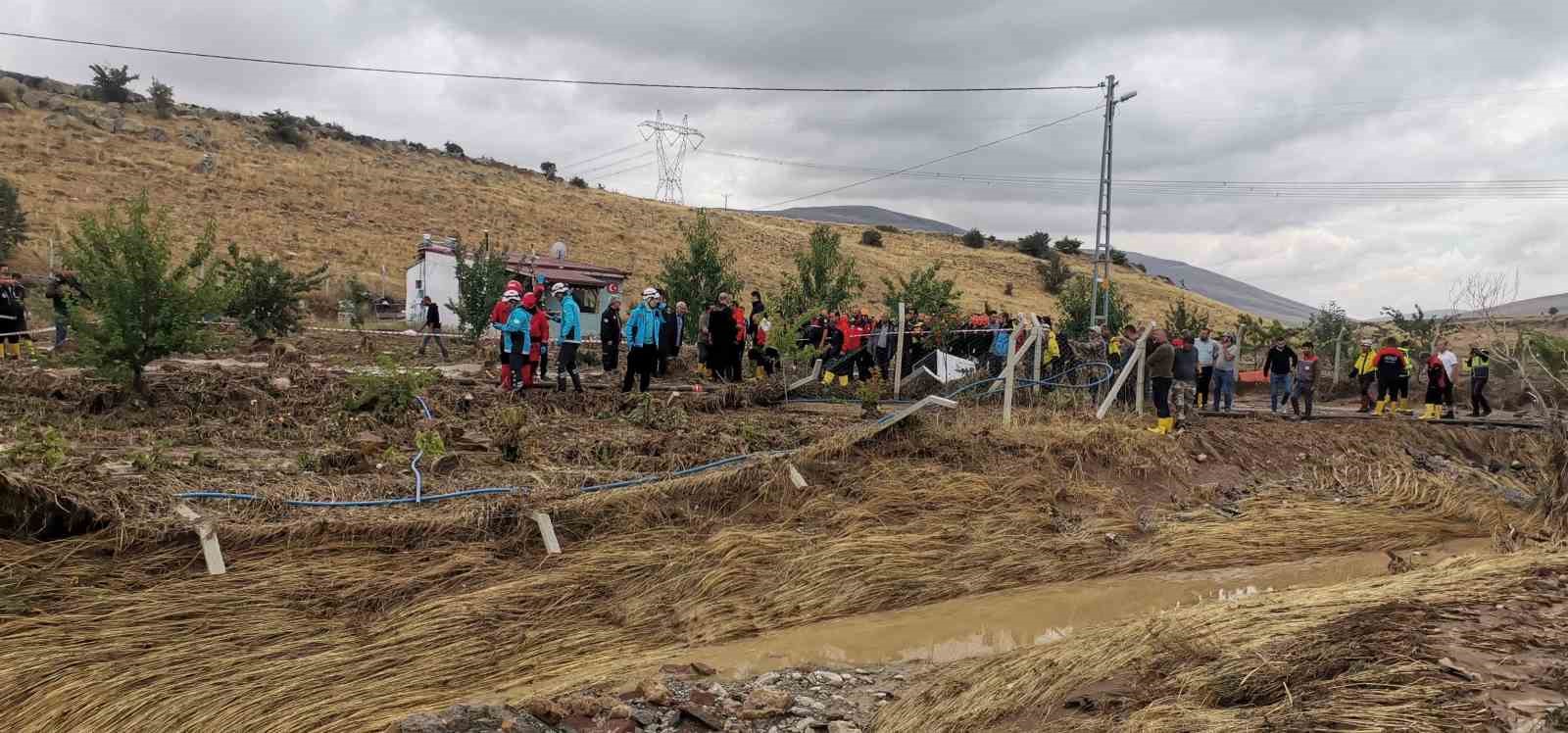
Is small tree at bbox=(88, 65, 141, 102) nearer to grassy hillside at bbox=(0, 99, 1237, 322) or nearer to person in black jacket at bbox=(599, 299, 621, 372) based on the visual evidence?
grassy hillside at bbox=(0, 99, 1237, 322)

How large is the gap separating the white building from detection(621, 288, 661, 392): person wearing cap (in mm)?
14053

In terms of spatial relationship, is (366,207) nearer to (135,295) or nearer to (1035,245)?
(135,295)

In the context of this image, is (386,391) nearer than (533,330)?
Yes

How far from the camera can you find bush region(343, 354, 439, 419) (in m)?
10.2

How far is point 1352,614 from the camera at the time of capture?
491 cm

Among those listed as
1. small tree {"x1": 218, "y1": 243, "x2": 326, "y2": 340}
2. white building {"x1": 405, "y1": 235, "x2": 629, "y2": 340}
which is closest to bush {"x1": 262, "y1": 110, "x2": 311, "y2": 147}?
white building {"x1": 405, "y1": 235, "x2": 629, "y2": 340}

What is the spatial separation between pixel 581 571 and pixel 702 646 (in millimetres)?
1068

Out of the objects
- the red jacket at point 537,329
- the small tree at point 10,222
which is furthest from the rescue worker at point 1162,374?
the small tree at point 10,222

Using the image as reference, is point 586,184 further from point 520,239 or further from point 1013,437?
point 1013,437

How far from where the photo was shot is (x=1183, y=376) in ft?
40.7

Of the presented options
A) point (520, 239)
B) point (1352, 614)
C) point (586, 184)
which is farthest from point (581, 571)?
point (586, 184)

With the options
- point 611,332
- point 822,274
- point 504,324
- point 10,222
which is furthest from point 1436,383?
point 10,222

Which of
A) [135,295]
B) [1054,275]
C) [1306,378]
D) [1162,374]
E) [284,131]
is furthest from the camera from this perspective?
[1054,275]

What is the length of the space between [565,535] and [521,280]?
829 inches
